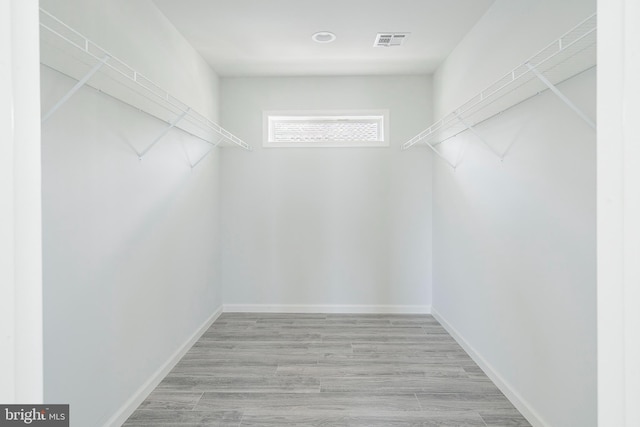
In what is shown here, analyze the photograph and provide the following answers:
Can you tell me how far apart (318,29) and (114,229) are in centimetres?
206

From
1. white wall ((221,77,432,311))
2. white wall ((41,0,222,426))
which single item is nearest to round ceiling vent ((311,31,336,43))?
white wall ((221,77,432,311))

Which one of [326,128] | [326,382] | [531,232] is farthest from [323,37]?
[326,382]

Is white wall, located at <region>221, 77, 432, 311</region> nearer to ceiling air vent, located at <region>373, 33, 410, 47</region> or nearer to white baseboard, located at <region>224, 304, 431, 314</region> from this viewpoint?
Answer: white baseboard, located at <region>224, 304, 431, 314</region>

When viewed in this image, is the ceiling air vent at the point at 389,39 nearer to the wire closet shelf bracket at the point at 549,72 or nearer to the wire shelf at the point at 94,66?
the wire closet shelf bracket at the point at 549,72

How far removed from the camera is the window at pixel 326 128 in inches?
150

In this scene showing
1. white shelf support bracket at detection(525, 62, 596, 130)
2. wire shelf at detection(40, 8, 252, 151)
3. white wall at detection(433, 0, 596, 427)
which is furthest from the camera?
white wall at detection(433, 0, 596, 427)

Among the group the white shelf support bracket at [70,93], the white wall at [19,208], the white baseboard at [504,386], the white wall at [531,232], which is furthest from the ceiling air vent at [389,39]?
the white wall at [19,208]

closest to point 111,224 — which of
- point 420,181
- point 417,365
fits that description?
point 417,365

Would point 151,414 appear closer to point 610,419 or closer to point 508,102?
point 610,419

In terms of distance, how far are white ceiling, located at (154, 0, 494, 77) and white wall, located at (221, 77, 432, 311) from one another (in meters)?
0.27

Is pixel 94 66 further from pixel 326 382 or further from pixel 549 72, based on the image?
pixel 326 382

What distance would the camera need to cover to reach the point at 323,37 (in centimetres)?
287

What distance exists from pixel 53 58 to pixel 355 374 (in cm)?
245

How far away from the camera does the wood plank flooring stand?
1998 millimetres
